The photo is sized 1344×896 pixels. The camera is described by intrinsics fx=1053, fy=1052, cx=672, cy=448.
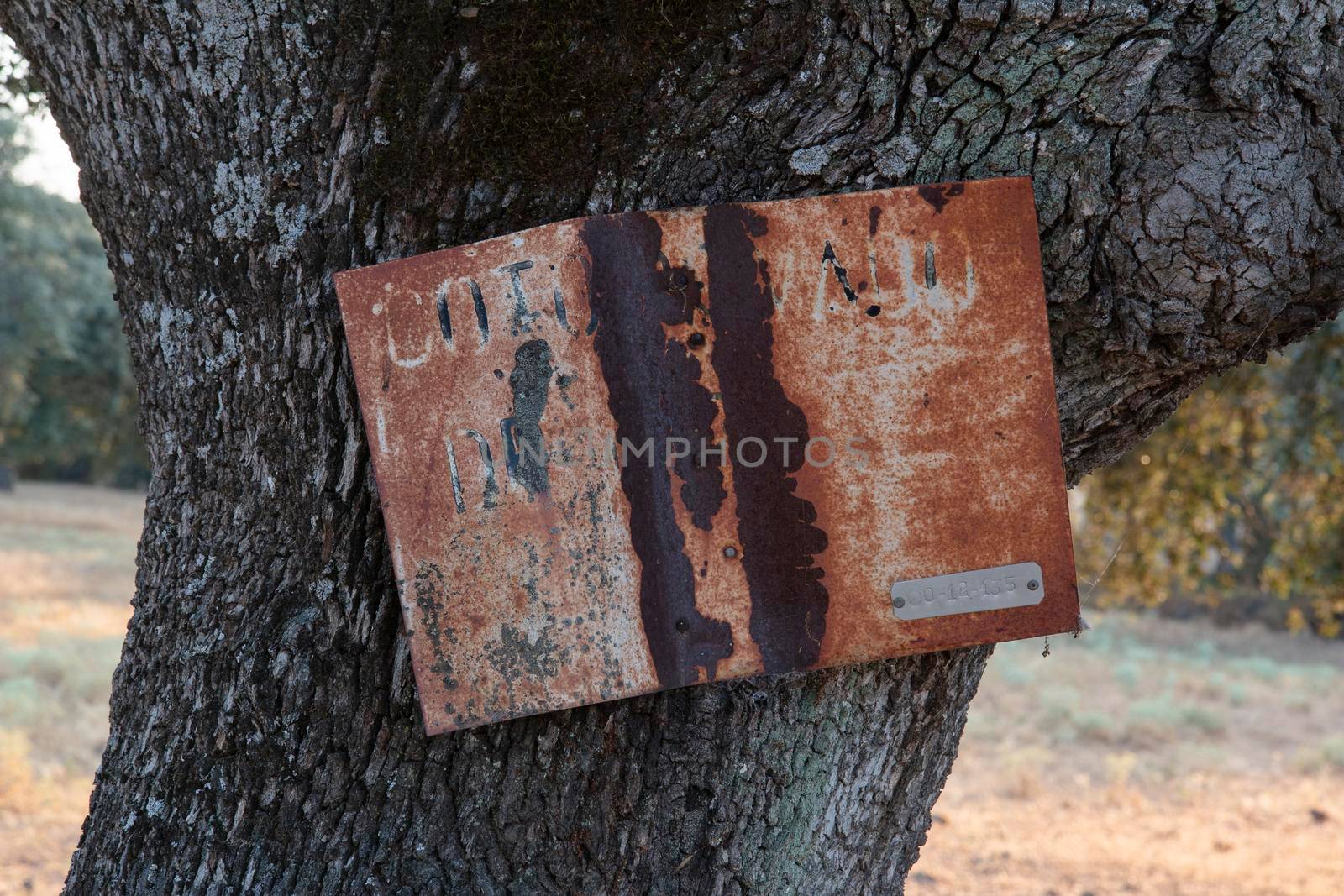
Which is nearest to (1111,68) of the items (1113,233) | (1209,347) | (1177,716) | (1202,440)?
(1113,233)

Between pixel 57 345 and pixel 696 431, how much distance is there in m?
22.6

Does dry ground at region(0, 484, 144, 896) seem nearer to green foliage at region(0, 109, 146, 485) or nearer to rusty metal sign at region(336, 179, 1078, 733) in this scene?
green foliage at region(0, 109, 146, 485)

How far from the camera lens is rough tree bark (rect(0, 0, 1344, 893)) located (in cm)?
128

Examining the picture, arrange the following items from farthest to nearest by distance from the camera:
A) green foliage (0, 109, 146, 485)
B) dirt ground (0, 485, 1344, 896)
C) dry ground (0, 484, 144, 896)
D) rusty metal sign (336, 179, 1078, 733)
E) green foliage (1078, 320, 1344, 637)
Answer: green foliage (0, 109, 146, 485) < dirt ground (0, 485, 1344, 896) < dry ground (0, 484, 144, 896) < green foliage (1078, 320, 1344, 637) < rusty metal sign (336, 179, 1078, 733)

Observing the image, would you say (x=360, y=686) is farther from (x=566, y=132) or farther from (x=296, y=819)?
(x=566, y=132)

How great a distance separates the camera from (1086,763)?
7.91 metres

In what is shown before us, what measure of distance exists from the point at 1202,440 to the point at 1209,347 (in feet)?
15.0

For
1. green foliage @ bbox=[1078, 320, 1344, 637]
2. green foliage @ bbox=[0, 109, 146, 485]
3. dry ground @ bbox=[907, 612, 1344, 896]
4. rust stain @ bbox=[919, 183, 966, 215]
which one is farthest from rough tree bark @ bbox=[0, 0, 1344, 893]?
green foliage @ bbox=[0, 109, 146, 485]

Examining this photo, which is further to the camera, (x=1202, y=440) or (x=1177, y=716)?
(x=1177, y=716)

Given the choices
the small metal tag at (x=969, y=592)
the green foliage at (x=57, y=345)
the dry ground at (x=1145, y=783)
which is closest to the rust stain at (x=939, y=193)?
the small metal tag at (x=969, y=592)

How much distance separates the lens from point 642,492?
4.16ft

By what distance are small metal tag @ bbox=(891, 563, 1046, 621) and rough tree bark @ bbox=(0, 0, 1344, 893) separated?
4.6 inches

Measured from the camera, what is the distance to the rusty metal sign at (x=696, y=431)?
125 centimetres

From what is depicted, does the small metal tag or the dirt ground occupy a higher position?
the small metal tag
